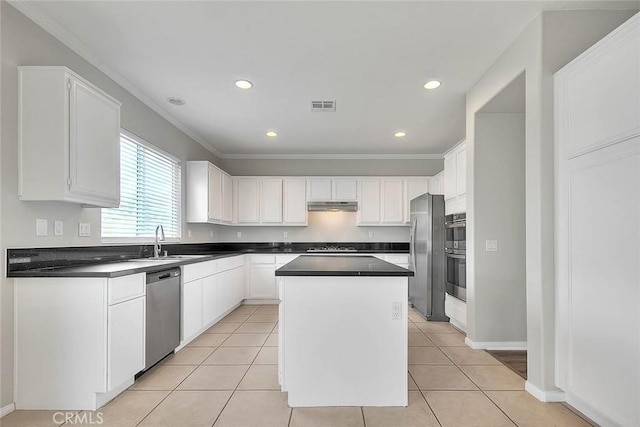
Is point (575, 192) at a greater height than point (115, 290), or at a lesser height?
greater

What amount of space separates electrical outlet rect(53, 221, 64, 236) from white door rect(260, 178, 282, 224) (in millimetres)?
3757

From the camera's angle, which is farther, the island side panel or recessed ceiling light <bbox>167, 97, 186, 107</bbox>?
recessed ceiling light <bbox>167, 97, 186, 107</bbox>

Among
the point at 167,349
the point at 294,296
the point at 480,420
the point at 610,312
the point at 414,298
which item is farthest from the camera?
the point at 414,298

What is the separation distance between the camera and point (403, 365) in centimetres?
227

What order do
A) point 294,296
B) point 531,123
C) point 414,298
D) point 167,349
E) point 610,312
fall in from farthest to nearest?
point 414,298 → point 167,349 → point 531,123 → point 294,296 → point 610,312

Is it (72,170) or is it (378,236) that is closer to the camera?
(72,170)

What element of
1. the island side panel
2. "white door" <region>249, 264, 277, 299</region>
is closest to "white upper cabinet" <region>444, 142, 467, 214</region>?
the island side panel

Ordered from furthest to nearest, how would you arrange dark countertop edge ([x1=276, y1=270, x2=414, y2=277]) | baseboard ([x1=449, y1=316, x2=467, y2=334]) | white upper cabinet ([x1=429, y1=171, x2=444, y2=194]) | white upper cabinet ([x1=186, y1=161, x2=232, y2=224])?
1. white upper cabinet ([x1=429, y1=171, x2=444, y2=194])
2. white upper cabinet ([x1=186, y1=161, x2=232, y2=224])
3. baseboard ([x1=449, y1=316, x2=467, y2=334])
4. dark countertop edge ([x1=276, y1=270, x2=414, y2=277])

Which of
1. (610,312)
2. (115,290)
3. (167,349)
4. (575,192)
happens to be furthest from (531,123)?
(167,349)

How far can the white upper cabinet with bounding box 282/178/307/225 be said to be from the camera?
20.6 feet

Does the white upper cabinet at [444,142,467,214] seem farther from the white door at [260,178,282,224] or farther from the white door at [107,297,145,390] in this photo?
the white door at [107,297,145,390]

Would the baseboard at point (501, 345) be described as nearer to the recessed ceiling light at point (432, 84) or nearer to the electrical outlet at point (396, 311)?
the electrical outlet at point (396, 311)

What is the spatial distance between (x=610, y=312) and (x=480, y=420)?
38.6 inches

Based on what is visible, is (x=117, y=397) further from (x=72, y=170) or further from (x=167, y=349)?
(x=72, y=170)
